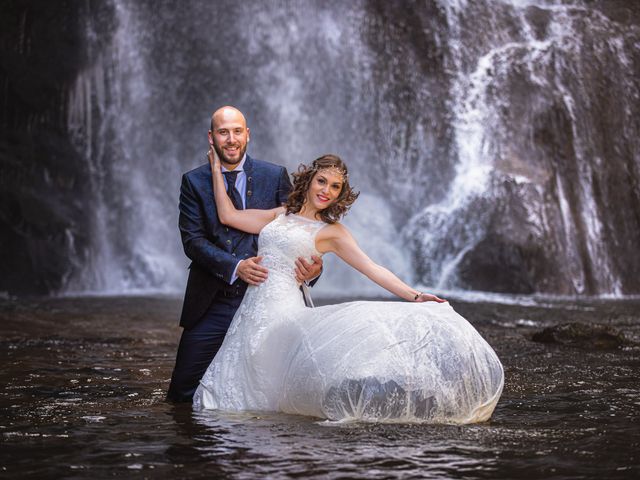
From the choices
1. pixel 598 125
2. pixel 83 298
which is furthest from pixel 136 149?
pixel 598 125

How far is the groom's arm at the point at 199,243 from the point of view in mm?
5201

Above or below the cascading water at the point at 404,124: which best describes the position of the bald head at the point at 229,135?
below

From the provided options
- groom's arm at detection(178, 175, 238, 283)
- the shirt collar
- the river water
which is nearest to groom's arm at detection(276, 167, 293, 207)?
the shirt collar

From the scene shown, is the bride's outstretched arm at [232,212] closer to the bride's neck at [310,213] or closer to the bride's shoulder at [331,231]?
the bride's neck at [310,213]

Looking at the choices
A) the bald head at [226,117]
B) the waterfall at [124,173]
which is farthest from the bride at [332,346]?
the waterfall at [124,173]

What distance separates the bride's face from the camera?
207 inches

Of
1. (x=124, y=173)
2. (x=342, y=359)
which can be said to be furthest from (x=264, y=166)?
(x=124, y=173)

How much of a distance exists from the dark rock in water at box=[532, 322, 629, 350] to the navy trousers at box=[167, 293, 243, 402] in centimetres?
452

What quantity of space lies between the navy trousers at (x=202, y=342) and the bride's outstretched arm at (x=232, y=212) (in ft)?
1.37

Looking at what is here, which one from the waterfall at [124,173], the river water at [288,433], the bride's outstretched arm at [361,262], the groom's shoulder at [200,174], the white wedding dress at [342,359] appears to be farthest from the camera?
the waterfall at [124,173]

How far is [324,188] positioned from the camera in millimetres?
5262

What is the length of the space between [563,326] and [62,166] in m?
12.3

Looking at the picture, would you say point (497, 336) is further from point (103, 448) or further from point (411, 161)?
point (411, 161)

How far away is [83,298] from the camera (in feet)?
51.4
